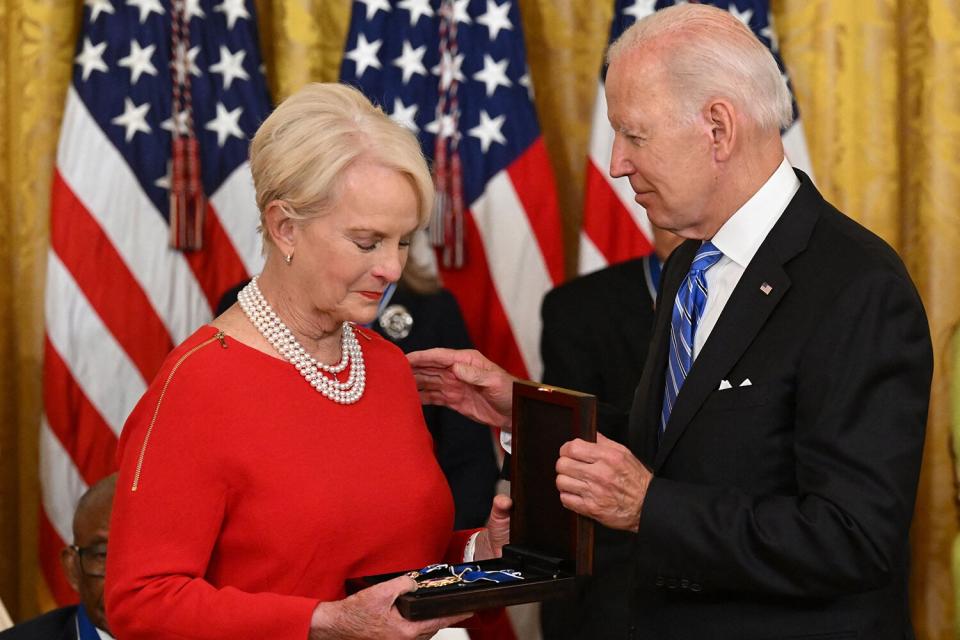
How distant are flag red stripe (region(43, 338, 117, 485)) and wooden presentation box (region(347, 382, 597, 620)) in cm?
209

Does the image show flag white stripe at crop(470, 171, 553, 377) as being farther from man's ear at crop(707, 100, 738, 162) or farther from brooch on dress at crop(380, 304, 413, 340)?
man's ear at crop(707, 100, 738, 162)

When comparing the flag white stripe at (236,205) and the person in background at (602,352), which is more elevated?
the flag white stripe at (236,205)

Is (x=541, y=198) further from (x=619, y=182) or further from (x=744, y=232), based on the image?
(x=744, y=232)

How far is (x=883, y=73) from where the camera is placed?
4379 mm

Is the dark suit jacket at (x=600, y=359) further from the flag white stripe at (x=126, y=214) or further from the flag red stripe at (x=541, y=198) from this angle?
the flag white stripe at (x=126, y=214)

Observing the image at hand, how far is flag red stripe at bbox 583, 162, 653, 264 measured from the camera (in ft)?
13.9

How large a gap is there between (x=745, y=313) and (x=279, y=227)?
80 centimetres

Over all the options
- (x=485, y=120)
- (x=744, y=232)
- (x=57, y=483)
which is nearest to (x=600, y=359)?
(x=485, y=120)

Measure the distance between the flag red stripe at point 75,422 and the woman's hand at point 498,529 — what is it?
1990mm

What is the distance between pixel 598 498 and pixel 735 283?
49 cm

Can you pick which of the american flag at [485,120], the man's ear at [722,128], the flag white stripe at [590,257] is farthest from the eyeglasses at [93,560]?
the flag white stripe at [590,257]

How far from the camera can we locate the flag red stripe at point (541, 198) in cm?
425

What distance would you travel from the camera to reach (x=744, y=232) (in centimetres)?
227

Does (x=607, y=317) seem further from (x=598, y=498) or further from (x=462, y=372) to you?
(x=598, y=498)
